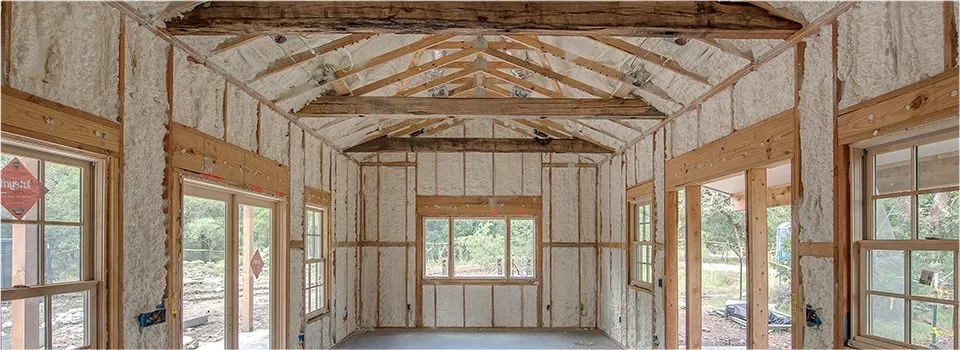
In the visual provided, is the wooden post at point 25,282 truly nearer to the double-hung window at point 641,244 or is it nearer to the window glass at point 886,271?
the window glass at point 886,271

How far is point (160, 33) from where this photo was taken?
409cm

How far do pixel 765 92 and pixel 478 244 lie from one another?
7.13 m

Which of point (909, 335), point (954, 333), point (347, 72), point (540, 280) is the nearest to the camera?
point (954, 333)

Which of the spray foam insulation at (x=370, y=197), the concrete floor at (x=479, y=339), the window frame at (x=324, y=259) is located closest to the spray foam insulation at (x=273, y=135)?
the window frame at (x=324, y=259)

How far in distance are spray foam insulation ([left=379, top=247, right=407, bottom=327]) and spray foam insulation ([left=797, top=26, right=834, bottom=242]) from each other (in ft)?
26.0

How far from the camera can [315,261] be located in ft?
28.2

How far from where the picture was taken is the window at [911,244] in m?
3.00

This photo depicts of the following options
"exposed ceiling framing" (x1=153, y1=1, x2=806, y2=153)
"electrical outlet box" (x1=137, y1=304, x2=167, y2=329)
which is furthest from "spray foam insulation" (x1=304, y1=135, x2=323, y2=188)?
"electrical outlet box" (x1=137, y1=304, x2=167, y2=329)

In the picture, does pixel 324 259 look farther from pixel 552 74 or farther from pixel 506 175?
pixel 552 74

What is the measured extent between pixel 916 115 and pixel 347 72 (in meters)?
4.90

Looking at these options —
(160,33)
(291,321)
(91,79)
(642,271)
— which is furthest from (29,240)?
(642,271)

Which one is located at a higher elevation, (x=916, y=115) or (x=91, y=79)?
(x=91, y=79)

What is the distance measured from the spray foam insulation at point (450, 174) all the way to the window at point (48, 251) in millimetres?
7862

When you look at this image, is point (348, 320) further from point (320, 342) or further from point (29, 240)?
point (29, 240)
